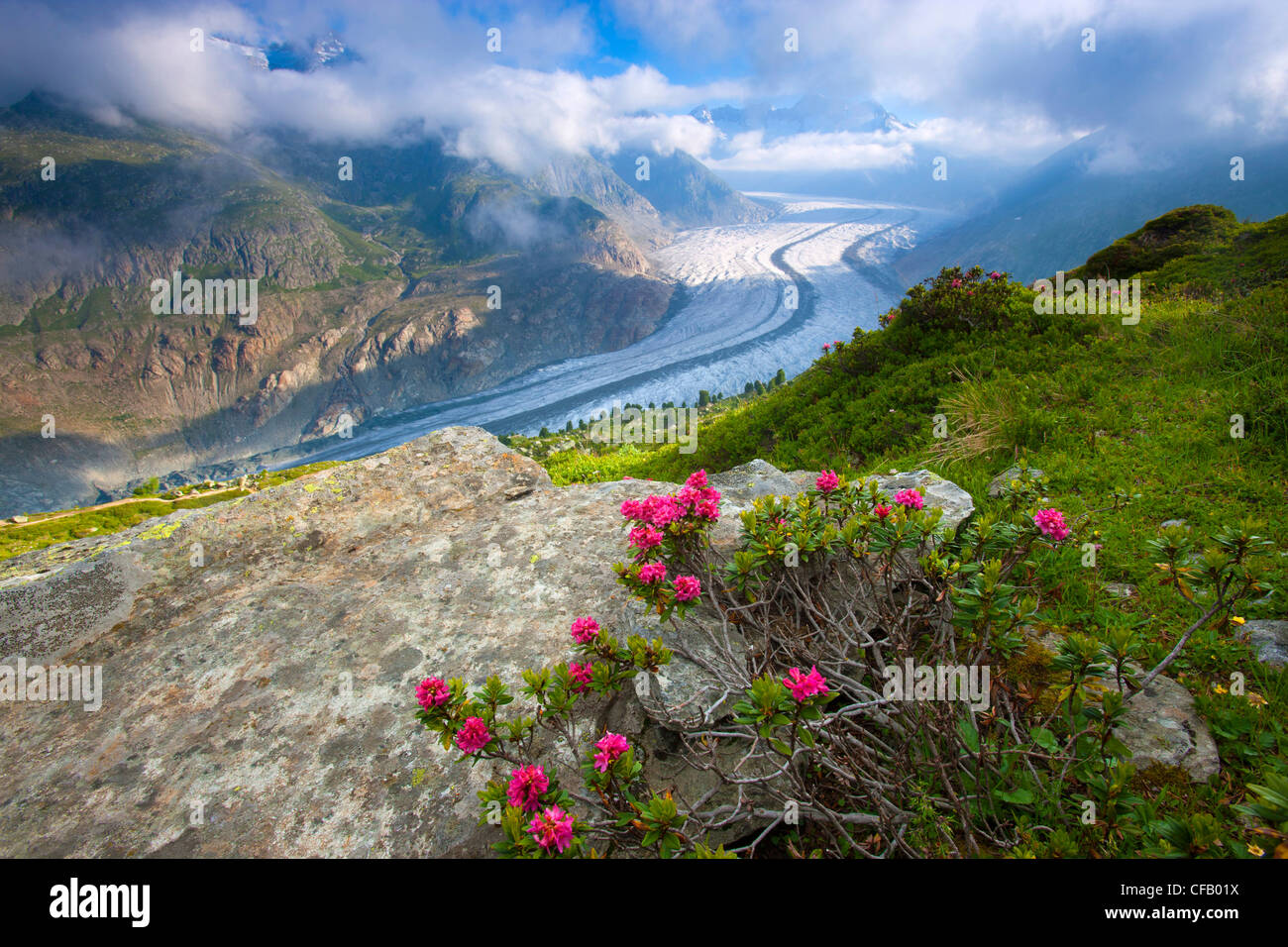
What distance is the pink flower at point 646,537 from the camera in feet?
10.2

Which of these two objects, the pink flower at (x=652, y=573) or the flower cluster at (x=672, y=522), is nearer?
the pink flower at (x=652, y=573)

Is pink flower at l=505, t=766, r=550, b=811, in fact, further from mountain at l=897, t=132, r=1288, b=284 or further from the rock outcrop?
mountain at l=897, t=132, r=1288, b=284

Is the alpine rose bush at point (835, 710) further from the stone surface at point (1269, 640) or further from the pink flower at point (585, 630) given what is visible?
the stone surface at point (1269, 640)

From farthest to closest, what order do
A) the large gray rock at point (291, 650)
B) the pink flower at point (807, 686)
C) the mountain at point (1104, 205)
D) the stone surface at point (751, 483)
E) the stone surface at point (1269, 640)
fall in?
the mountain at point (1104, 205) → the stone surface at point (751, 483) → the stone surface at point (1269, 640) → the large gray rock at point (291, 650) → the pink flower at point (807, 686)

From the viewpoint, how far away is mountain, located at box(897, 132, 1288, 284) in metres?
131

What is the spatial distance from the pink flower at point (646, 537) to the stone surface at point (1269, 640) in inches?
135

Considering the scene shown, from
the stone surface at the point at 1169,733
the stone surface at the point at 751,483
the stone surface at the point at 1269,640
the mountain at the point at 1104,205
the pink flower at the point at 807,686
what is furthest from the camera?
the mountain at the point at 1104,205

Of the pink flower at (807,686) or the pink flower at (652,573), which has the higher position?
the pink flower at (652,573)

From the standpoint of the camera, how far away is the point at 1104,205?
15450 centimetres

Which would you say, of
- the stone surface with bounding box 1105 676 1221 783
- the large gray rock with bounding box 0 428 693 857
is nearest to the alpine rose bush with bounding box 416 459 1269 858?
the stone surface with bounding box 1105 676 1221 783

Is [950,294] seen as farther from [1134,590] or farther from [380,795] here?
[380,795]

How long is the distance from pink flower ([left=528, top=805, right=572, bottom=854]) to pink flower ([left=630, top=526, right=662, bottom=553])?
1.52m

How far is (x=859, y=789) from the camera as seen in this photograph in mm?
2730

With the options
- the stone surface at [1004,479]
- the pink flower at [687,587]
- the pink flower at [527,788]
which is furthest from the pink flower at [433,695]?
the stone surface at [1004,479]
